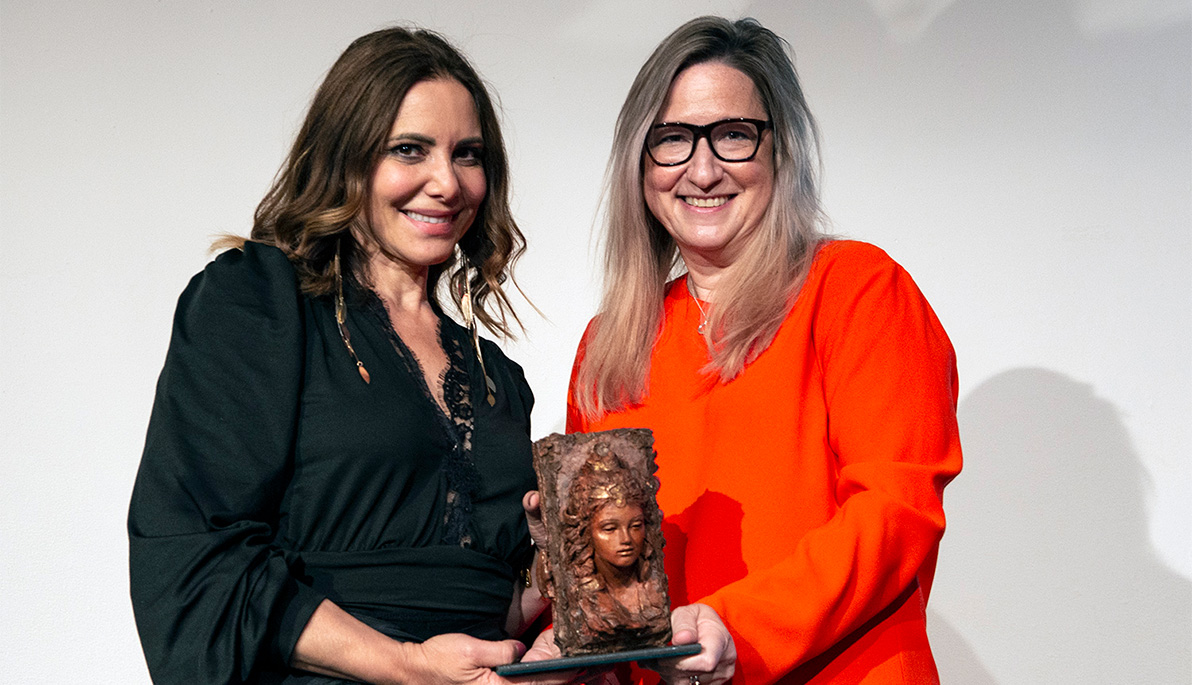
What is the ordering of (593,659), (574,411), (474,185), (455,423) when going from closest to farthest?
(593,659), (455,423), (474,185), (574,411)

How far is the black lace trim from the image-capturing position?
6.70ft

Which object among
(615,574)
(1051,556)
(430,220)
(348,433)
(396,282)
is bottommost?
(1051,556)

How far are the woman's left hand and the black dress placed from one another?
40 cm

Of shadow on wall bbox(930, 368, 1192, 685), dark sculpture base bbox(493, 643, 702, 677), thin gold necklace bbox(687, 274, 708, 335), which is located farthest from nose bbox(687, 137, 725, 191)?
shadow on wall bbox(930, 368, 1192, 685)

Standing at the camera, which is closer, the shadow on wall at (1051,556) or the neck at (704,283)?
the neck at (704,283)

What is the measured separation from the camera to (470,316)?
249cm

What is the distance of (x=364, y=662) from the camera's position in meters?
1.82

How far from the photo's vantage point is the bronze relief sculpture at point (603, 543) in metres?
1.81

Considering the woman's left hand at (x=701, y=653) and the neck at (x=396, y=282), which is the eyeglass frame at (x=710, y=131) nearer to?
the neck at (x=396, y=282)

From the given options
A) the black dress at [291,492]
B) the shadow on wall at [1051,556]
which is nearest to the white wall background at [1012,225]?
the shadow on wall at [1051,556]

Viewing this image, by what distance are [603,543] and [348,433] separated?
52cm

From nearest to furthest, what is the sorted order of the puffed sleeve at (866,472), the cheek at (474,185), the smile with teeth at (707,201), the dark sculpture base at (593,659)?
1. the dark sculpture base at (593,659)
2. the puffed sleeve at (866,472)
3. the cheek at (474,185)
4. the smile with teeth at (707,201)

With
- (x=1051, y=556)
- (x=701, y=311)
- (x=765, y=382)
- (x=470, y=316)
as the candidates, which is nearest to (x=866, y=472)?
(x=765, y=382)

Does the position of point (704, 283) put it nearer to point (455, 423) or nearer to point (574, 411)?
point (574, 411)
